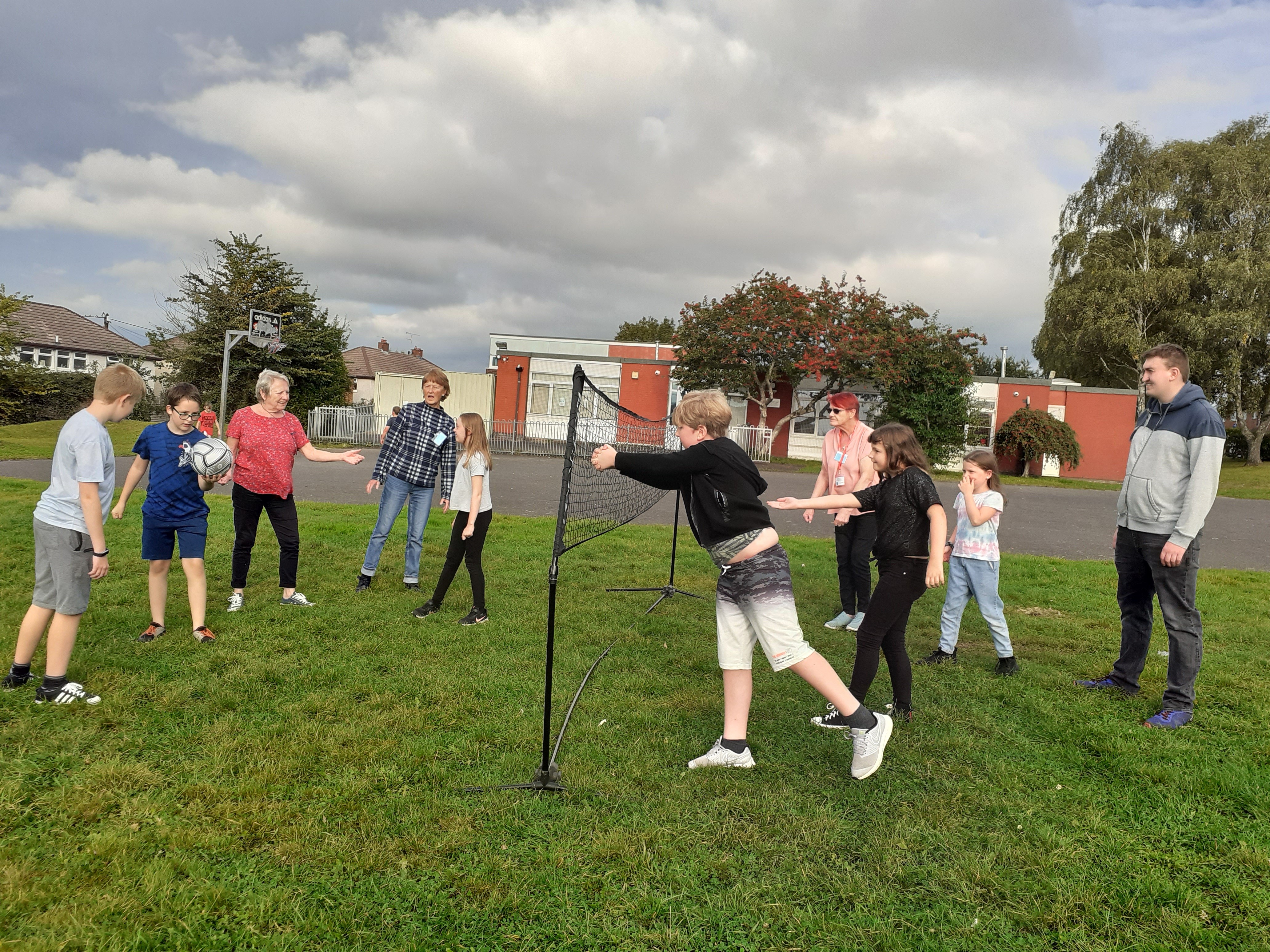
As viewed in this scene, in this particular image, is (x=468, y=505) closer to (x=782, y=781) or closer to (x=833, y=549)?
(x=782, y=781)

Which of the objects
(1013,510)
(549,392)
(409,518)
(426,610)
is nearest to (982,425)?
(1013,510)

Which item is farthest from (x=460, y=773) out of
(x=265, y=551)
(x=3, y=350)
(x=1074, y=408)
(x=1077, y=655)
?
(x=1074, y=408)

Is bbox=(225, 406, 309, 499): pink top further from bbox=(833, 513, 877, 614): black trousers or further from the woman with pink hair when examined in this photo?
bbox=(833, 513, 877, 614): black trousers

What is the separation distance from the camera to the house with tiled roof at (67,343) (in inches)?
2045

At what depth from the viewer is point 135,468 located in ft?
16.9

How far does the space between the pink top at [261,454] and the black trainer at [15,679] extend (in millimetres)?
1959

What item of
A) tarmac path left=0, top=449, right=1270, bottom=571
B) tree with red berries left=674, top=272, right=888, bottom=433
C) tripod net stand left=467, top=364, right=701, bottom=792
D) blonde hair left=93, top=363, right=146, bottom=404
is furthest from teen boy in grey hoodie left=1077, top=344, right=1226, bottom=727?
tree with red berries left=674, top=272, right=888, bottom=433

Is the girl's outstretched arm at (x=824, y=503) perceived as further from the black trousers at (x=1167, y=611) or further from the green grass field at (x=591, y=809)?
the black trousers at (x=1167, y=611)

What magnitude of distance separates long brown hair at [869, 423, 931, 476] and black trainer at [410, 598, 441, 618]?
3.83m

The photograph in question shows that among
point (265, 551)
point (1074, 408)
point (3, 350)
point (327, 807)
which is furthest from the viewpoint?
point (1074, 408)

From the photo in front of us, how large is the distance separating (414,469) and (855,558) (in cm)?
392

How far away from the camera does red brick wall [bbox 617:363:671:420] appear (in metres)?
32.9

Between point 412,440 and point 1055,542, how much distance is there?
1007cm

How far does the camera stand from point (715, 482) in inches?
136
